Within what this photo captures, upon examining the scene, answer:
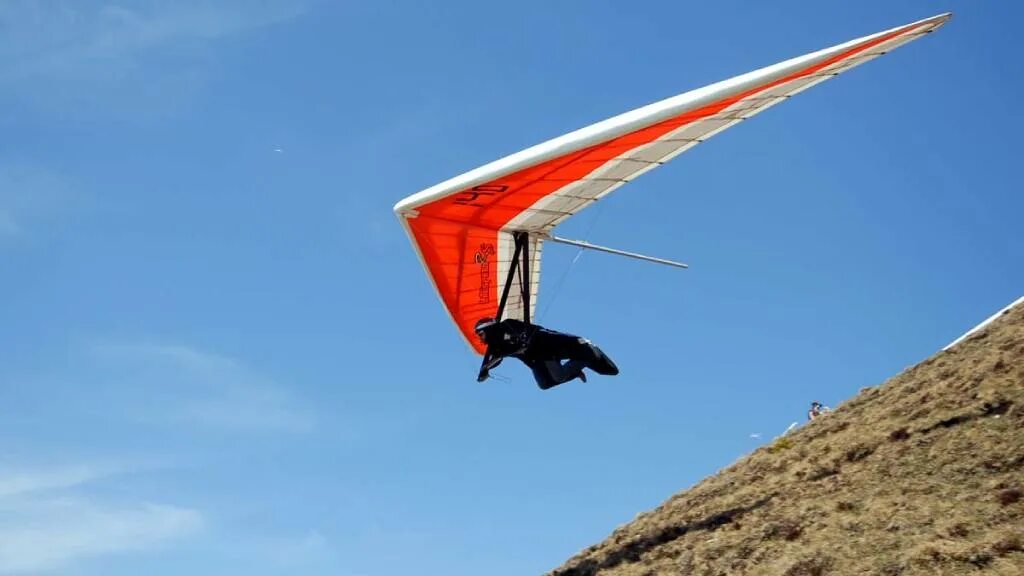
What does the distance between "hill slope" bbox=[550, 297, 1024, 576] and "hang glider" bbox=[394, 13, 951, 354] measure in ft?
16.8

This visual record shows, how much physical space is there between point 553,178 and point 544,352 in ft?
11.2

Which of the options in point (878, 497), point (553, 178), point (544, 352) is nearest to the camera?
point (878, 497)

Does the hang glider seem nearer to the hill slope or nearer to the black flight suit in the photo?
the black flight suit

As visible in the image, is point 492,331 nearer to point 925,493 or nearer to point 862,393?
point 925,493

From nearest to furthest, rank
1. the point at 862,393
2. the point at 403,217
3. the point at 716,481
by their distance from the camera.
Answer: the point at 403,217 → the point at 716,481 → the point at 862,393

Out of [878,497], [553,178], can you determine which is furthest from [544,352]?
[878,497]

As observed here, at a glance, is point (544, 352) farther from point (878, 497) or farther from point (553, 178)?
point (878, 497)

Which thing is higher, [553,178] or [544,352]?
[553,178]

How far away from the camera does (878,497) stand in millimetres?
16844

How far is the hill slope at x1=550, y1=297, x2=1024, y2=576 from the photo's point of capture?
14766 millimetres

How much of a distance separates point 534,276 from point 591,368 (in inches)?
160

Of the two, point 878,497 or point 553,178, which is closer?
point 878,497

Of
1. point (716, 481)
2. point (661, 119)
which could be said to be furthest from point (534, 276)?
point (661, 119)

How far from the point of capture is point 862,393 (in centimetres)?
2508
